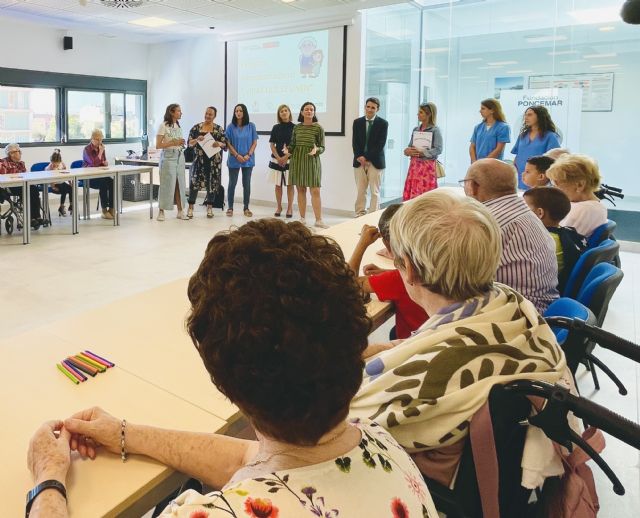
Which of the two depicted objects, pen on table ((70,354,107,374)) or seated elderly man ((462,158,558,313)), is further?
seated elderly man ((462,158,558,313))

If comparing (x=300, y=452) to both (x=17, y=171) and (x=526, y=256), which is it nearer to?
(x=526, y=256)

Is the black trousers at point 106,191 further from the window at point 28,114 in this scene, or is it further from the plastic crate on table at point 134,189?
the window at point 28,114

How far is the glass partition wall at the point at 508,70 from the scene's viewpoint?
244 inches

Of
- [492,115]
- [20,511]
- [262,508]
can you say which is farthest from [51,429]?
[492,115]

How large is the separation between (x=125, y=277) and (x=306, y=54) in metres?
4.97

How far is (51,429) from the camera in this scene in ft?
3.36

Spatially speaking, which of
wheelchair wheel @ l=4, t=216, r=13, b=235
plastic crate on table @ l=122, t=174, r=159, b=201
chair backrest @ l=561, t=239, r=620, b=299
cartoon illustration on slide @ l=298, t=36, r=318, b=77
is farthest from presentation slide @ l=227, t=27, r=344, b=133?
chair backrest @ l=561, t=239, r=620, b=299

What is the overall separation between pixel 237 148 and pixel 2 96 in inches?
148

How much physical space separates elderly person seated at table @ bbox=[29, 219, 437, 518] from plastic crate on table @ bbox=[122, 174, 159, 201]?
8.83 metres

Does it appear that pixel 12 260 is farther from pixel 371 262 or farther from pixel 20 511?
pixel 20 511

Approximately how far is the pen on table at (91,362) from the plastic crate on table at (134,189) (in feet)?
26.4

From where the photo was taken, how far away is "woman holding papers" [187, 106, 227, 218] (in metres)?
7.63

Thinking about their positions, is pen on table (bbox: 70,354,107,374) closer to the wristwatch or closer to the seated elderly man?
the wristwatch

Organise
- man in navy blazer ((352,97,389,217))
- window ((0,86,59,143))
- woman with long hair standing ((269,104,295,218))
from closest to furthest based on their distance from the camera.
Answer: man in navy blazer ((352,97,389,217)), woman with long hair standing ((269,104,295,218)), window ((0,86,59,143))
